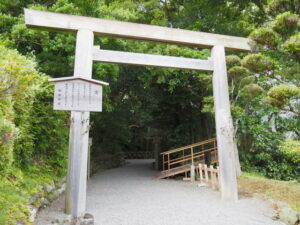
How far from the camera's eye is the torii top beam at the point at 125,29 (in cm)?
420

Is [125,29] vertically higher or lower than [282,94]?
higher

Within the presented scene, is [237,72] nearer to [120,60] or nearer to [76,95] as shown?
[120,60]

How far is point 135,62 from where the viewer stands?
4664mm

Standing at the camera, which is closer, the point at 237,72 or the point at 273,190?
the point at 273,190

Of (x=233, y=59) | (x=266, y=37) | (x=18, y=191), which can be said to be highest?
(x=233, y=59)

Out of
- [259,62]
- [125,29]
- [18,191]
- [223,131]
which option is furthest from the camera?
[223,131]

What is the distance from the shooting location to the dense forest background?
328cm

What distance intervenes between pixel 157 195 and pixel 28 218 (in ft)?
10.8

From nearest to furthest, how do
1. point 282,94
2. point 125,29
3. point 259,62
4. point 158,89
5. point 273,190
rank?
point 282,94 → point 259,62 → point 125,29 → point 273,190 → point 158,89

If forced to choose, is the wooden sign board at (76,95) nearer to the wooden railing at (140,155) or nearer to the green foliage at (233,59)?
the green foliage at (233,59)

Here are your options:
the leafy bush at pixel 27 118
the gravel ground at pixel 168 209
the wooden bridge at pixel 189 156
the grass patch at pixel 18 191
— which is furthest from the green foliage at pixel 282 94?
the grass patch at pixel 18 191

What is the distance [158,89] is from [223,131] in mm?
5564

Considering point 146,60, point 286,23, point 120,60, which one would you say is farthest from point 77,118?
point 286,23

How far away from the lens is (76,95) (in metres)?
3.63
